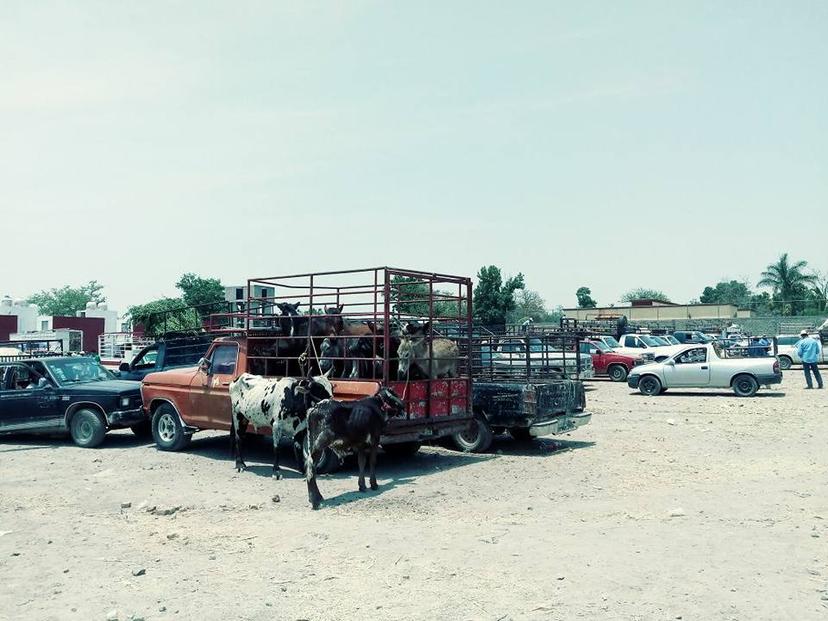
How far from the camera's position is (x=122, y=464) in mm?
11891

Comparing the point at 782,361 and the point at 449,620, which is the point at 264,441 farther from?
the point at 782,361

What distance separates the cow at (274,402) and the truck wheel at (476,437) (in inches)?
117

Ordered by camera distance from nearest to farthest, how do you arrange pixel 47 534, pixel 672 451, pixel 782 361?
pixel 47 534 → pixel 672 451 → pixel 782 361

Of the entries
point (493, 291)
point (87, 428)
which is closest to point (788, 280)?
point (493, 291)

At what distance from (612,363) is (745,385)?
7.05 meters

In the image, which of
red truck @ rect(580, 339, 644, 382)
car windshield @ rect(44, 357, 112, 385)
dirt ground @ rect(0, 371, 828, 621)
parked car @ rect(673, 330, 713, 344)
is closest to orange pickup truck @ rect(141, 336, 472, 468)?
dirt ground @ rect(0, 371, 828, 621)

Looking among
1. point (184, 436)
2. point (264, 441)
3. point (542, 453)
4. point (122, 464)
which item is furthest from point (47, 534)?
point (542, 453)

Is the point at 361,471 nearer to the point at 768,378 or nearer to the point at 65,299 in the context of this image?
the point at 768,378

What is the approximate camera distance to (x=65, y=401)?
45.5 feet

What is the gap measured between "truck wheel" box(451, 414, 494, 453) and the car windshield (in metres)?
7.25

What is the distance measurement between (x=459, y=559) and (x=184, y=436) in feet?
24.5

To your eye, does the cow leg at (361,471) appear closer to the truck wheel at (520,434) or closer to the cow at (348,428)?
the cow at (348,428)

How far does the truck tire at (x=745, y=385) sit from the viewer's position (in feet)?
73.8

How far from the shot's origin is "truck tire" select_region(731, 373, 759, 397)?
22.5m
